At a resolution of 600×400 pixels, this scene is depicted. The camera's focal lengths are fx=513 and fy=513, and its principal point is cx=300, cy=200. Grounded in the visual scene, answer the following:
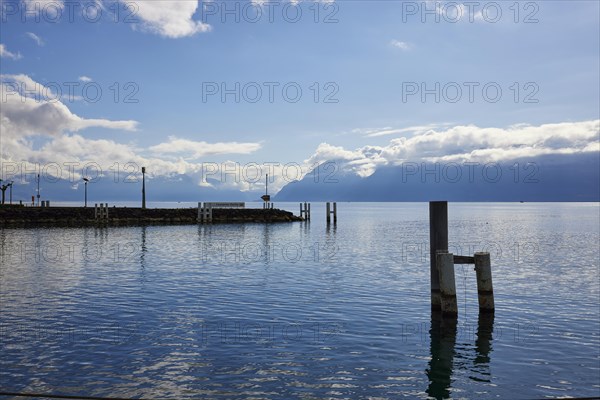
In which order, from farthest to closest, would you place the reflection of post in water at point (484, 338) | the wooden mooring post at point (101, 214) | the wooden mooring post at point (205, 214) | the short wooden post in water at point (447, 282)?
the wooden mooring post at point (205, 214) < the wooden mooring post at point (101, 214) < the short wooden post in water at point (447, 282) < the reflection of post in water at point (484, 338)

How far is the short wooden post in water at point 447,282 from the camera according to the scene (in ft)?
56.6

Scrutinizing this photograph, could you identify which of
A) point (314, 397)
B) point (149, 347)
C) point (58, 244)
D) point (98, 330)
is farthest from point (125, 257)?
point (314, 397)

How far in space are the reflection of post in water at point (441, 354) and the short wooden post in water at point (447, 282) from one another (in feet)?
1.23

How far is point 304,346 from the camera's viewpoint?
14.7 metres

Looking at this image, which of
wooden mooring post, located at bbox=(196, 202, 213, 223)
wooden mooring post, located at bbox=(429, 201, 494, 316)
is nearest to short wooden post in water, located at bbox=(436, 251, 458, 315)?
wooden mooring post, located at bbox=(429, 201, 494, 316)

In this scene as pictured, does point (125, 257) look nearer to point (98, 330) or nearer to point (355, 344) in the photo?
point (98, 330)

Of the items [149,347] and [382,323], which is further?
[382,323]

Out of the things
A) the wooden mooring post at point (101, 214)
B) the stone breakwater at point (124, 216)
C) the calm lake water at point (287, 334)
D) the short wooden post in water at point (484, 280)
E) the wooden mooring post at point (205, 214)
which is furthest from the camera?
the wooden mooring post at point (205, 214)

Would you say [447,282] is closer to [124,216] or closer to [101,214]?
[101,214]

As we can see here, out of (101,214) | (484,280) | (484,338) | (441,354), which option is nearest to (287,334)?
(441,354)

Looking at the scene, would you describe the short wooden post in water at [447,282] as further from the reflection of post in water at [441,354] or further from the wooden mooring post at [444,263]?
the reflection of post in water at [441,354]

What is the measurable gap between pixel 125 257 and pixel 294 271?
13922 mm

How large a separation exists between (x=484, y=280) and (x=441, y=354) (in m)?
5.07

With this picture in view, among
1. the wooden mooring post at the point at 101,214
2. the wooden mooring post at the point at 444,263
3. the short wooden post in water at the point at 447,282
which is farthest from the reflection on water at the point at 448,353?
the wooden mooring post at the point at 101,214
